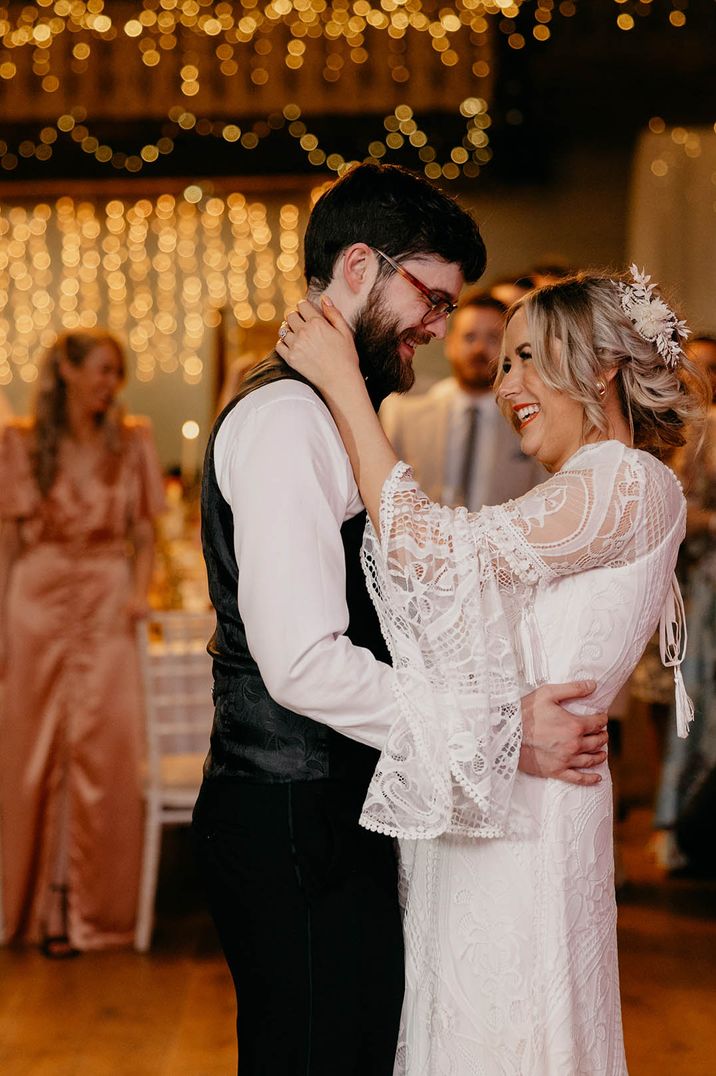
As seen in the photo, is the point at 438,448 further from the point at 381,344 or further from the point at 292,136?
the point at 292,136

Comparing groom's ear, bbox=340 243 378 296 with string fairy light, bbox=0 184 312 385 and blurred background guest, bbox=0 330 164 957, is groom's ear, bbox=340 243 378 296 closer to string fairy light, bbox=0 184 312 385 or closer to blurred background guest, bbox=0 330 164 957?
blurred background guest, bbox=0 330 164 957

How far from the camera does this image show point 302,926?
1.68m

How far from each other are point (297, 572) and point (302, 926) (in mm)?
481

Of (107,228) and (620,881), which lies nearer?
(620,881)

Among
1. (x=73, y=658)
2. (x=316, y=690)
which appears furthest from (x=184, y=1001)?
(x=316, y=690)

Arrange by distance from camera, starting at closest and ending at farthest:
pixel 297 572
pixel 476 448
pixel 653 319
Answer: pixel 297 572, pixel 653 319, pixel 476 448

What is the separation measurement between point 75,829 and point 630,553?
110 inches

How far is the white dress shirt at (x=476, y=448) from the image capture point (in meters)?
4.43

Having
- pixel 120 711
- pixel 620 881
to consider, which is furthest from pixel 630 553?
pixel 620 881

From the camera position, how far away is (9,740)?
163 inches

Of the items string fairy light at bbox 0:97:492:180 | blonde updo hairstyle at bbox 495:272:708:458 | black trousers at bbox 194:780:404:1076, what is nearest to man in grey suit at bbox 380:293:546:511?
blonde updo hairstyle at bbox 495:272:708:458

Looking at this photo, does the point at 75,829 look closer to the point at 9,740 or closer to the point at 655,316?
the point at 9,740

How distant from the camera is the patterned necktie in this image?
4465 millimetres

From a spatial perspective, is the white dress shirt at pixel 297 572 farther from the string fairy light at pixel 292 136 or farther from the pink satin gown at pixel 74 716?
the string fairy light at pixel 292 136
